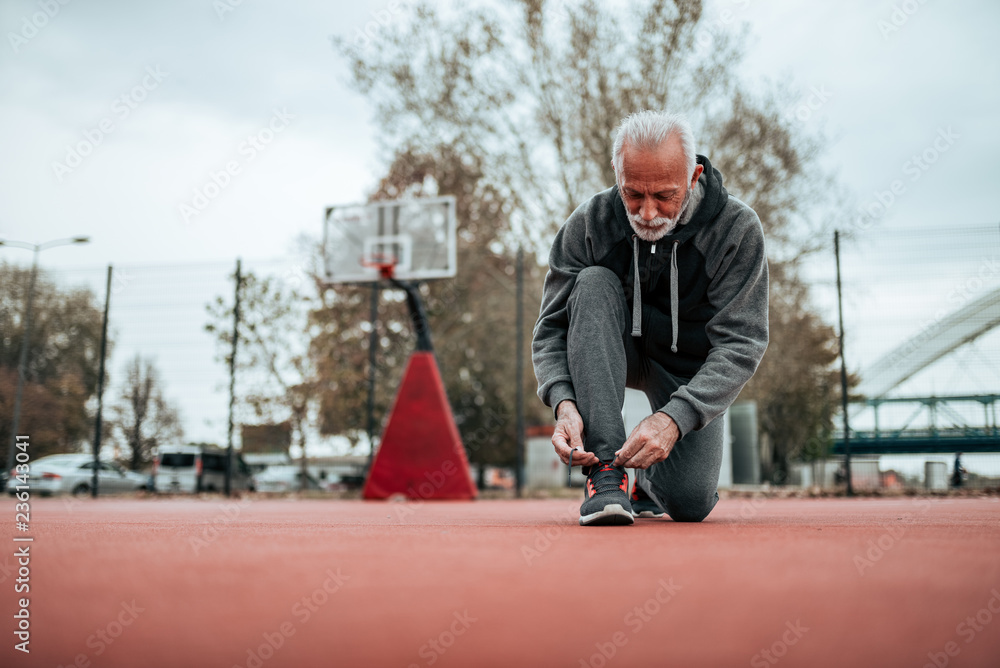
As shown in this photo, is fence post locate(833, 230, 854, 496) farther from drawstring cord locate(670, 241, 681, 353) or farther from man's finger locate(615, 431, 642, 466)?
man's finger locate(615, 431, 642, 466)

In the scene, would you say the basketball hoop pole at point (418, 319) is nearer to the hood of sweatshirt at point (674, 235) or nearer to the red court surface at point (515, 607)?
the hood of sweatshirt at point (674, 235)

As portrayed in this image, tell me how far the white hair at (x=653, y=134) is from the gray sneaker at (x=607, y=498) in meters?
0.75

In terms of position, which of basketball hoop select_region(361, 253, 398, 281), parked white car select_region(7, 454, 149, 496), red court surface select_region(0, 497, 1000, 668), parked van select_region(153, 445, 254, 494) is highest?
basketball hoop select_region(361, 253, 398, 281)

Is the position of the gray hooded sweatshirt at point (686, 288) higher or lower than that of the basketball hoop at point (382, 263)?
lower

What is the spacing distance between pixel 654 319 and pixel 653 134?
580 mm

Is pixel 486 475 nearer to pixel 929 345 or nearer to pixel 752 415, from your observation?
pixel 752 415

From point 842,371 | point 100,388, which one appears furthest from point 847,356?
point 100,388

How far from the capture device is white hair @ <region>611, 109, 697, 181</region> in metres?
1.76

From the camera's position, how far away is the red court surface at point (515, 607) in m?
0.62

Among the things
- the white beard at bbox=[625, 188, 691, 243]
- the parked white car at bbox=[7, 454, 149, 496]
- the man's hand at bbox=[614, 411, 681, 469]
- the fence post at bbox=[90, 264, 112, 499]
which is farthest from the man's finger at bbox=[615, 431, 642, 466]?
the parked white car at bbox=[7, 454, 149, 496]

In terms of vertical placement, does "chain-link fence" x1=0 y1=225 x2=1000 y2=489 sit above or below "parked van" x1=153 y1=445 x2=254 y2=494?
above

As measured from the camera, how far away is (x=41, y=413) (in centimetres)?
1077

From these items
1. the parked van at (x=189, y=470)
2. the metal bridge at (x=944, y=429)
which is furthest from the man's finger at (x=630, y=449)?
the parked van at (x=189, y=470)

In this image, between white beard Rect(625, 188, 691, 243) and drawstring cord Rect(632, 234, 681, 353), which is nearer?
white beard Rect(625, 188, 691, 243)
